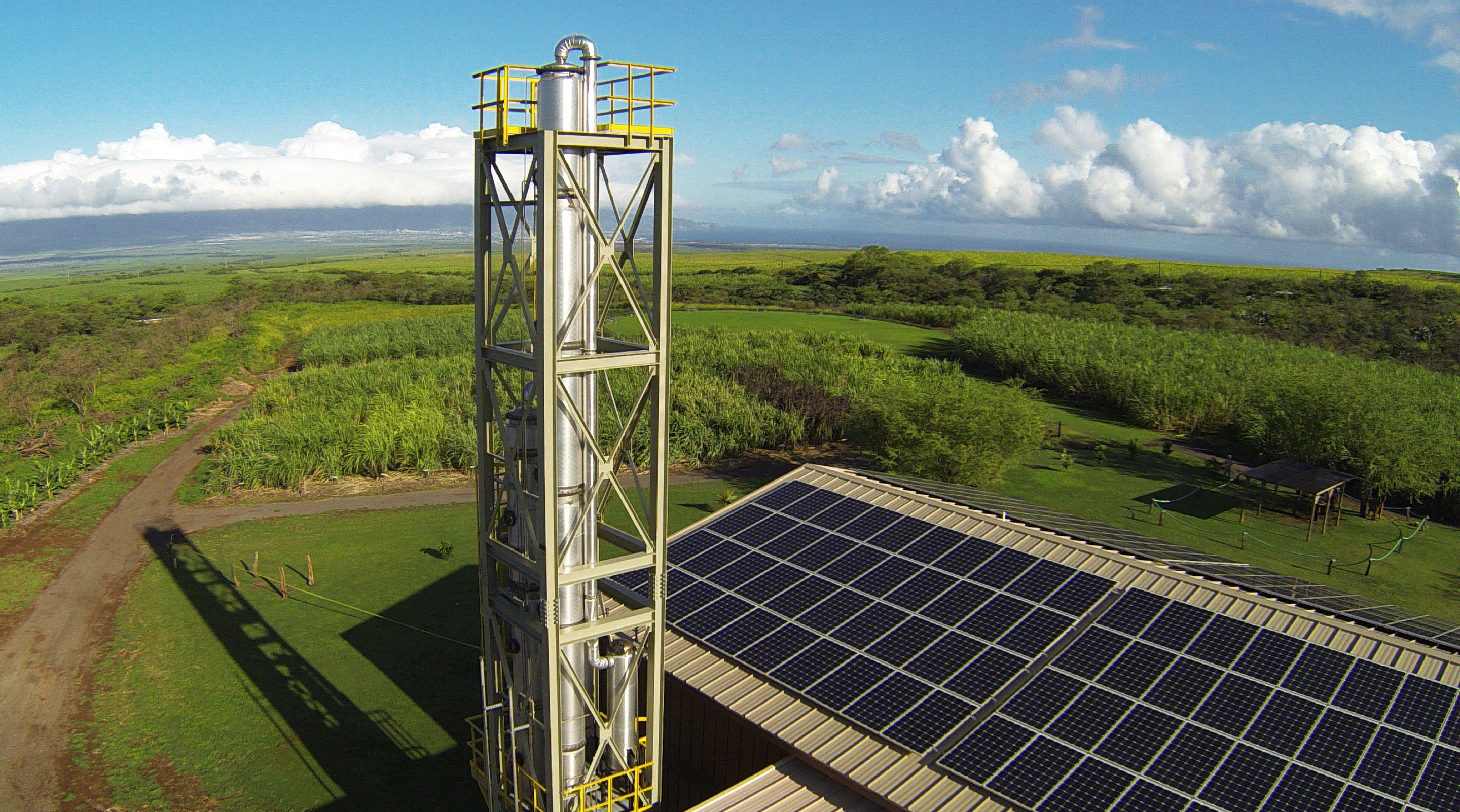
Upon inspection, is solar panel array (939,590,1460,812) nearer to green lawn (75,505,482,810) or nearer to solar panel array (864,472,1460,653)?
solar panel array (864,472,1460,653)

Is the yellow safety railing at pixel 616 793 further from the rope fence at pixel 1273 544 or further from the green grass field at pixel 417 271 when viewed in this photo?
the green grass field at pixel 417 271

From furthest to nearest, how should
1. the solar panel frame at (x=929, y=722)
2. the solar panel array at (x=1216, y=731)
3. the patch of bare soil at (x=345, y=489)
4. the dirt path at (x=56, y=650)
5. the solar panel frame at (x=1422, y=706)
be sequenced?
the patch of bare soil at (x=345, y=489) < the dirt path at (x=56, y=650) < the solar panel frame at (x=929, y=722) < the solar panel frame at (x=1422, y=706) < the solar panel array at (x=1216, y=731)

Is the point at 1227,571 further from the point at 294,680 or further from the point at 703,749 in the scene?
the point at 294,680

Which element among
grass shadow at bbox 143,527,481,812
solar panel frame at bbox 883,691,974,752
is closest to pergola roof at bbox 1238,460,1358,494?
solar panel frame at bbox 883,691,974,752

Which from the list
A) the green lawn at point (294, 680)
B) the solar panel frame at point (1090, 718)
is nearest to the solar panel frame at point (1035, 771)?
the solar panel frame at point (1090, 718)

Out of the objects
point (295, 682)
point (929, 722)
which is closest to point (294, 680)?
point (295, 682)

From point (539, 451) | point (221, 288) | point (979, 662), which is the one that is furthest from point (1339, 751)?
point (221, 288)

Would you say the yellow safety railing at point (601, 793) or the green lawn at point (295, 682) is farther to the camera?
the green lawn at point (295, 682)

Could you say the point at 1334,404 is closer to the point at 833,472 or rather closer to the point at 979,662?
the point at 833,472
